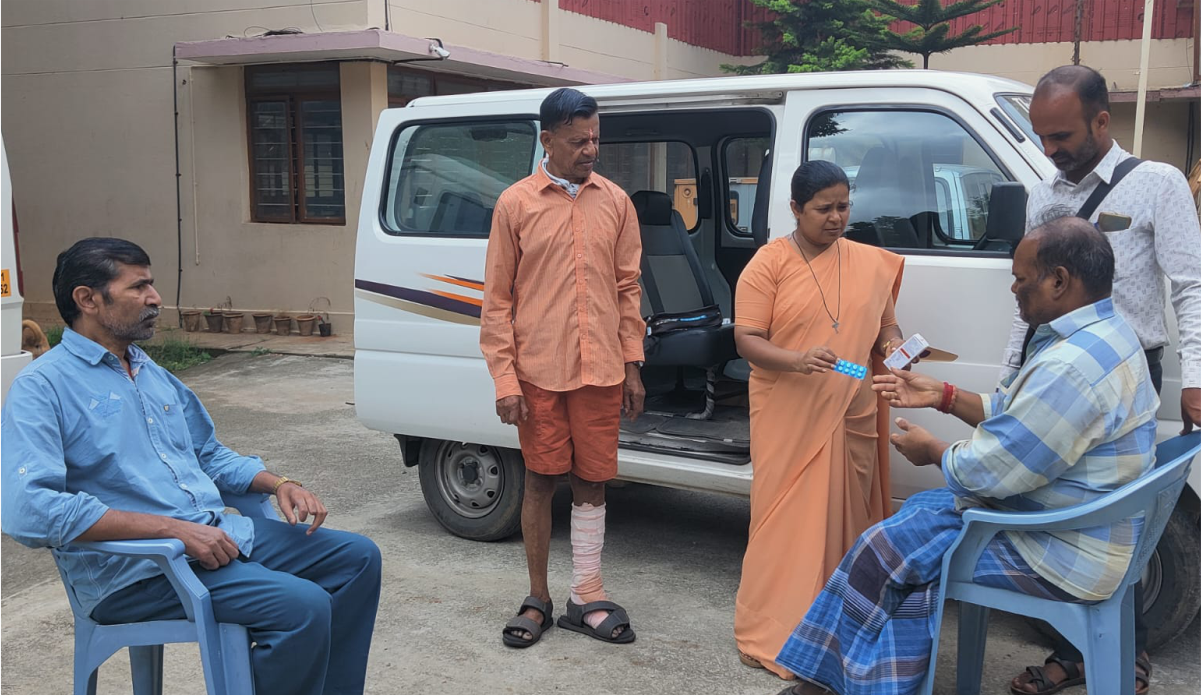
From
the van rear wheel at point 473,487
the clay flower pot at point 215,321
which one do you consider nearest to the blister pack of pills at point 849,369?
the van rear wheel at point 473,487

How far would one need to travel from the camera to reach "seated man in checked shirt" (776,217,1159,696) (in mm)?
2732

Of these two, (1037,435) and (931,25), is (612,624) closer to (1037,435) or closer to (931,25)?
(1037,435)

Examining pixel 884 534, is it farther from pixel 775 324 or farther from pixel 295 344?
pixel 295 344

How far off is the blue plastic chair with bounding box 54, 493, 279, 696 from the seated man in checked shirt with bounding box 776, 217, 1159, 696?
1631 mm

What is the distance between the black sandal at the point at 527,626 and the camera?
3.96 meters

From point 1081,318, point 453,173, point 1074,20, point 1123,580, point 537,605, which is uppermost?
point 1074,20

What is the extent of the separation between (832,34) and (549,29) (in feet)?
16.9

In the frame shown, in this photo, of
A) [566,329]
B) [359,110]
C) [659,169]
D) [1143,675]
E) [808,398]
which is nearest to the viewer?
[1143,675]

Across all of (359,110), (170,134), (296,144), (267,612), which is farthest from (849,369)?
(170,134)

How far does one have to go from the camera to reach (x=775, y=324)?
3748 millimetres

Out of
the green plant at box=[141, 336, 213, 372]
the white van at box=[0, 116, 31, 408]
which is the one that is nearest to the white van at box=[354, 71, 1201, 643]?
the white van at box=[0, 116, 31, 408]

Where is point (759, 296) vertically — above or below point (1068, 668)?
above

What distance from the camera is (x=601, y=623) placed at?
4.02m

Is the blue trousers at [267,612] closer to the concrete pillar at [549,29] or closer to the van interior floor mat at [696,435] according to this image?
the van interior floor mat at [696,435]
